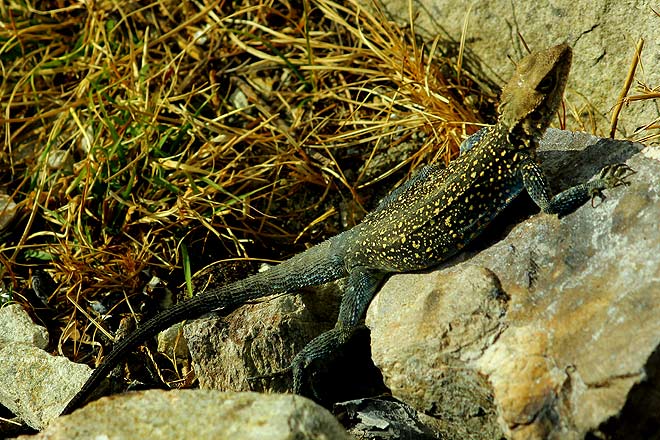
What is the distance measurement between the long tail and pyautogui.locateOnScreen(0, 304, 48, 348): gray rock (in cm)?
69

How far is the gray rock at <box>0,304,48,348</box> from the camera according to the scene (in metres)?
5.07

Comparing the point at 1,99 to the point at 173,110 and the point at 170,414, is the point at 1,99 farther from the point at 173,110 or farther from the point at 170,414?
the point at 170,414

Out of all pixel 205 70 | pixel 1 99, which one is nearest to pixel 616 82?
pixel 205 70

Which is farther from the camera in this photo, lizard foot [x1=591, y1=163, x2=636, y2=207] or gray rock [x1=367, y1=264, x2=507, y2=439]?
lizard foot [x1=591, y1=163, x2=636, y2=207]

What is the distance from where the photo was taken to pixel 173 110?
19.3 ft

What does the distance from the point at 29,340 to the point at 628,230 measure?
3.80m

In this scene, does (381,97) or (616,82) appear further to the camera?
(381,97)

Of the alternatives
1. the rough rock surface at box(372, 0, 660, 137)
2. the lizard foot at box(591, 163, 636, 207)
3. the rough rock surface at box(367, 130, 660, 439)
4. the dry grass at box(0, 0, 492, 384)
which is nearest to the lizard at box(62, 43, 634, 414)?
the lizard foot at box(591, 163, 636, 207)

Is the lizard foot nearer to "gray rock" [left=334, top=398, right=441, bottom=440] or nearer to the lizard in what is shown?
the lizard

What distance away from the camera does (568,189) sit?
13.3ft

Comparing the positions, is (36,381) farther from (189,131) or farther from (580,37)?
(580,37)

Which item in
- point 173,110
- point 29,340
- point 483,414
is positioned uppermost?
point 173,110

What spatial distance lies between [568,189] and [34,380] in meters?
3.41

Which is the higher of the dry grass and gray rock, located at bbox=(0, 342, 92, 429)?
the dry grass
